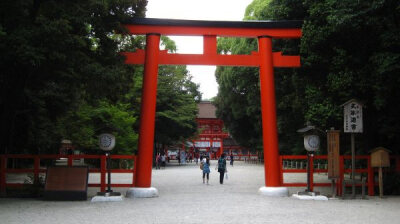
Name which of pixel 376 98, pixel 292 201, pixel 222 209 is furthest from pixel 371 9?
pixel 222 209

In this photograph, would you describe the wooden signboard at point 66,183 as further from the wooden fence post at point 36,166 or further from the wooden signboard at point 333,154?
the wooden signboard at point 333,154

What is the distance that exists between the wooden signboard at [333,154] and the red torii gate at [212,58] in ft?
5.70

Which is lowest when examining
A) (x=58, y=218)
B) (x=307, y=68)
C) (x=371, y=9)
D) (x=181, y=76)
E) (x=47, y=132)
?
(x=58, y=218)

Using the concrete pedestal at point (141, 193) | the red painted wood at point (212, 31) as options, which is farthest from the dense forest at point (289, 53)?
the concrete pedestal at point (141, 193)

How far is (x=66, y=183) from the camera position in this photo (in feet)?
41.4

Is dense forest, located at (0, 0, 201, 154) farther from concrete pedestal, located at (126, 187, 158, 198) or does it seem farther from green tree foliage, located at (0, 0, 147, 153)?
concrete pedestal, located at (126, 187, 158, 198)

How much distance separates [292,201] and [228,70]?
25821 millimetres

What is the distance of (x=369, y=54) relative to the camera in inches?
526

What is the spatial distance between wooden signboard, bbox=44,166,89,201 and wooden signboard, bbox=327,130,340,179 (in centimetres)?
791

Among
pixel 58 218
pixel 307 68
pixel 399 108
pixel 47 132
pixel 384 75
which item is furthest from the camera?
pixel 47 132

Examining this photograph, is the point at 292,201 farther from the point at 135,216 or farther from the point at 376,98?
the point at 135,216

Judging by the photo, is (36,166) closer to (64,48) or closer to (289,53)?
(64,48)

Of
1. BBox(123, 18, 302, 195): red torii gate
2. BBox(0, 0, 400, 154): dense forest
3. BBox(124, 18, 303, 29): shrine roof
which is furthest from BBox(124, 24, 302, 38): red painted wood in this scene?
BBox(0, 0, 400, 154): dense forest

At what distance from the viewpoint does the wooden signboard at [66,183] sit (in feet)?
40.7
